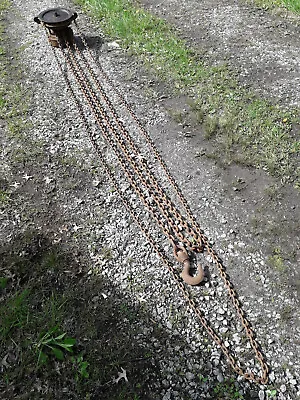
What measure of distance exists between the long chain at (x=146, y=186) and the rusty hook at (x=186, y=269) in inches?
2.6

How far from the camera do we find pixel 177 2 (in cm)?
880

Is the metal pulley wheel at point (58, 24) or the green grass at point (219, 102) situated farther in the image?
the metal pulley wheel at point (58, 24)

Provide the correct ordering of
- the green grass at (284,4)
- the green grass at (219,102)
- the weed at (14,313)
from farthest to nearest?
the green grass at (284,4)
the green grass at (219,102)
the weed at (14,313)

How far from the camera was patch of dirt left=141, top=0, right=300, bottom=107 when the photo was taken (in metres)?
6.42

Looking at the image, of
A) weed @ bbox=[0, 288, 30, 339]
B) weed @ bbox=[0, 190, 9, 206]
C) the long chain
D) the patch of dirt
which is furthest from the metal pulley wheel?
weed @ bbox=[0, 288, 30, 339]

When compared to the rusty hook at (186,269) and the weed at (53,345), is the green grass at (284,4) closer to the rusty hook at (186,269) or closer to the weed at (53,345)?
the rusty hook at (186,269)

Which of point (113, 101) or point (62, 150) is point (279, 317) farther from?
point (113, 101)

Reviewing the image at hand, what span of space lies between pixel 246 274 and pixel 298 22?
19.4ft

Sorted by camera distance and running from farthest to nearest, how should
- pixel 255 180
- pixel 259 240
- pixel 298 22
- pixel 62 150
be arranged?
1. pixel 298 22
2. pixel 62 150
3. pixel 255 180
4. pixel 259 240

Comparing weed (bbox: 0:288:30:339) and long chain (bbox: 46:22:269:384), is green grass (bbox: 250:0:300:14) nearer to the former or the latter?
long chain (bbox: 46:22:269:384)

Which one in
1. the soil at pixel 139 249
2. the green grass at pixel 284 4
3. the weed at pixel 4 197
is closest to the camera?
the soil at pixel 139 249

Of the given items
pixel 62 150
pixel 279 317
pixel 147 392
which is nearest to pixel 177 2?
pixel 62 150

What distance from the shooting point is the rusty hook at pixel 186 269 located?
394 centimetres

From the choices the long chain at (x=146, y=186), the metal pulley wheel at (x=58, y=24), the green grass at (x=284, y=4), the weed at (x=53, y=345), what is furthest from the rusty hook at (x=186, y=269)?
the green grass at (x=284, y=4)
